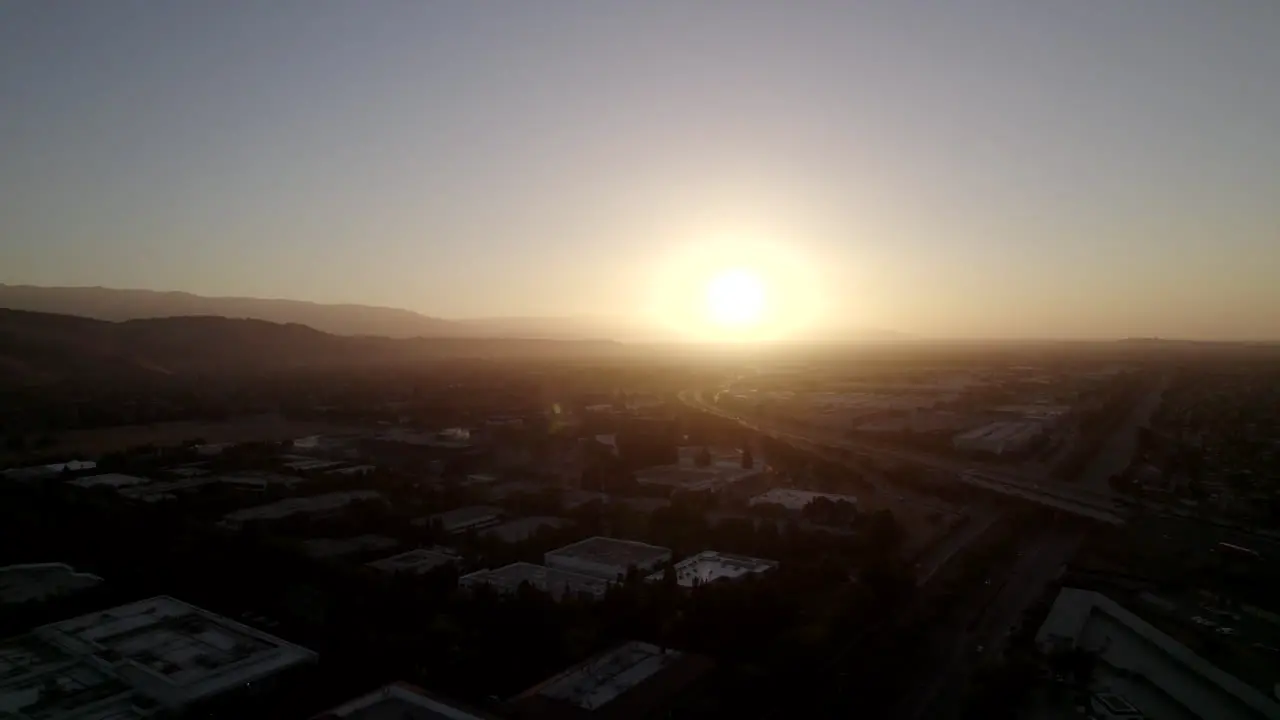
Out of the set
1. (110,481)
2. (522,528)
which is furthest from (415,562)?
(110,481)

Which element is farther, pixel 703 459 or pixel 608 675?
pixel 703 459

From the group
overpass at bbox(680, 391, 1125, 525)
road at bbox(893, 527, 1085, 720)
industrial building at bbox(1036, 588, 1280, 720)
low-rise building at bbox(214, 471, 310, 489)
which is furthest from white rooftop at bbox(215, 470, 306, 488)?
industrial building at bbox(1036, 588, 1280, 720)

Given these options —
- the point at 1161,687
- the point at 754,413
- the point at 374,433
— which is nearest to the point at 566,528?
the point at 1161,687

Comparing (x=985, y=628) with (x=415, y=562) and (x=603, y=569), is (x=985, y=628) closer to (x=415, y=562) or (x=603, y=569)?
(x=603, y=569)

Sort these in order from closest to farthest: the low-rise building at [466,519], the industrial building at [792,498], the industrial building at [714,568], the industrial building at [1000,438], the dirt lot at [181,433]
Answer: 1. the industrial building at [714,568]
2. the low-rise building at [466,519]
3. the industrial building at [792,498]
4. the industrial building at [1000,438]
5. the dirt lot at [181,433]

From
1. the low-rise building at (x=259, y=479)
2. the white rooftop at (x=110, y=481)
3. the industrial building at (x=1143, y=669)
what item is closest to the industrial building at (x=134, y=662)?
the low-rise building at (x=259, y=479)

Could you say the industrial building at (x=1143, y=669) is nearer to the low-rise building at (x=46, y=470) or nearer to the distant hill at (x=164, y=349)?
the low-rise building at (x=46, y=470)

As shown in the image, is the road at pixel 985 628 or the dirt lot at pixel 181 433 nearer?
the road at pixel 985 628

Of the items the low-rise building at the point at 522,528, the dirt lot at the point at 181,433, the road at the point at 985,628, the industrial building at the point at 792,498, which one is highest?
A: the industrial building at the point at 792,498

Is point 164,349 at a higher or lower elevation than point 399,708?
higher
